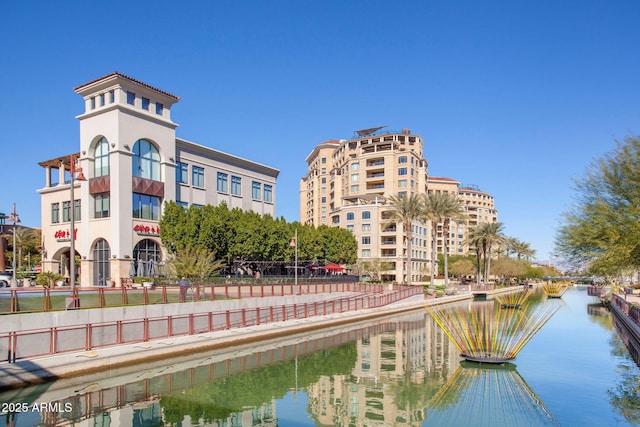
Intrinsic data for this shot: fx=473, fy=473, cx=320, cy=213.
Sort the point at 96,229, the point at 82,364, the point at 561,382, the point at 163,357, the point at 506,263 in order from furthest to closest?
the point at 506,263
the point at 96,229
the point at 163,357
the point at 561,382
the point at 82,364

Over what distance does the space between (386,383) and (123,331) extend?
40.2 ft

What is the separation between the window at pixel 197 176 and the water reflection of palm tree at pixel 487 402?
43.6 m

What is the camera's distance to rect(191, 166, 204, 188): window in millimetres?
57703

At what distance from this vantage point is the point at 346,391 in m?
19.2

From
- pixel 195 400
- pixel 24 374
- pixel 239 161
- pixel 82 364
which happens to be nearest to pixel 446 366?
pixel 195 400

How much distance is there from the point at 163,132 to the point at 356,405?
42.5 m

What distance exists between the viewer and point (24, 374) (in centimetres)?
1691

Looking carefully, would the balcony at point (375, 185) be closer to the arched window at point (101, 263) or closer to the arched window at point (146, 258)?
the arched window at point (146, 258)

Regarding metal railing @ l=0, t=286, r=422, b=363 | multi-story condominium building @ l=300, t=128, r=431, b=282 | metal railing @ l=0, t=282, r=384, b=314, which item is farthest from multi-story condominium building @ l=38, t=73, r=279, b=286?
multi-story condominium building @ l=300, t=128, r=431, b=282

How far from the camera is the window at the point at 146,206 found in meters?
48.4

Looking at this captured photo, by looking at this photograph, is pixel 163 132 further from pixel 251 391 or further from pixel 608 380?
pixel 608 380

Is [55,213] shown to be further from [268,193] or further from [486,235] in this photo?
[486,235]

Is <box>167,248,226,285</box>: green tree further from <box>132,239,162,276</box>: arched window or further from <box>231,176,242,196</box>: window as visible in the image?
<box>231,176,242,196</box>: window

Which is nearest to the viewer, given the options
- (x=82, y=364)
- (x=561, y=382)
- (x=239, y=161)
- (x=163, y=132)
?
(x=82, y=364)
